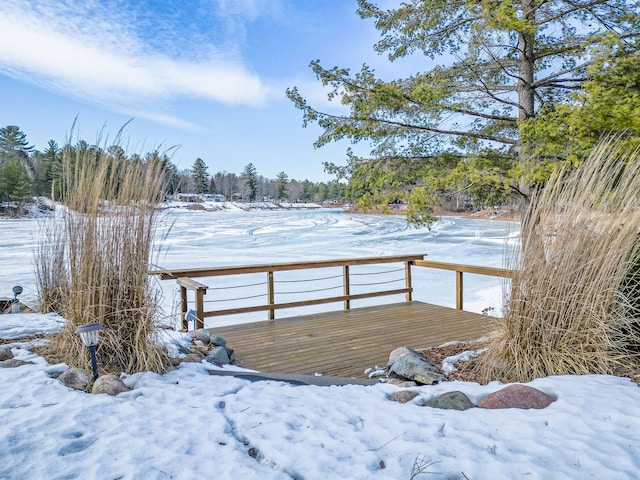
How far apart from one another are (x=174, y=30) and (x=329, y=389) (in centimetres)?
801

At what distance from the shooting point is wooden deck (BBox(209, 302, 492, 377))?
3207 millimetres

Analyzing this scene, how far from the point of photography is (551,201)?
2561 mm

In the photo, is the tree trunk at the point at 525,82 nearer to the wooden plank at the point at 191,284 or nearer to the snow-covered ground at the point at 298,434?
the snow-covered ground at the point at 298,434

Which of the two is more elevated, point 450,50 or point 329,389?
point 450,50

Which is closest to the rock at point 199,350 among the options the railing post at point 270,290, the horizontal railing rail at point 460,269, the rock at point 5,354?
the rock at point 5,354

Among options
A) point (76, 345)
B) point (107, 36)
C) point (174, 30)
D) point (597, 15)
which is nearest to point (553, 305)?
point (76, 345)

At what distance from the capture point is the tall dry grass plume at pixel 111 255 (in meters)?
2.28

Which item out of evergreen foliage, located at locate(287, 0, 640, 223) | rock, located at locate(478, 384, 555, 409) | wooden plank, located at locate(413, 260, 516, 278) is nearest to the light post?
rock, located at locate(478, 384, 555, 409)

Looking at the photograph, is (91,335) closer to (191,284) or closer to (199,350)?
(199,350)

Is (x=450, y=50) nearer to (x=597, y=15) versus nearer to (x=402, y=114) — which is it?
(x=402, y=114)

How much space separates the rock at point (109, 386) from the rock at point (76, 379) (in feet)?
0.23

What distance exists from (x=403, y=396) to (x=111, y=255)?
6.20ft

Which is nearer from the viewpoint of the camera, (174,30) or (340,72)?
(340,72)

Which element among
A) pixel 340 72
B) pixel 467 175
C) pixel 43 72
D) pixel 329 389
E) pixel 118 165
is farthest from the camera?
pixel 43 72
